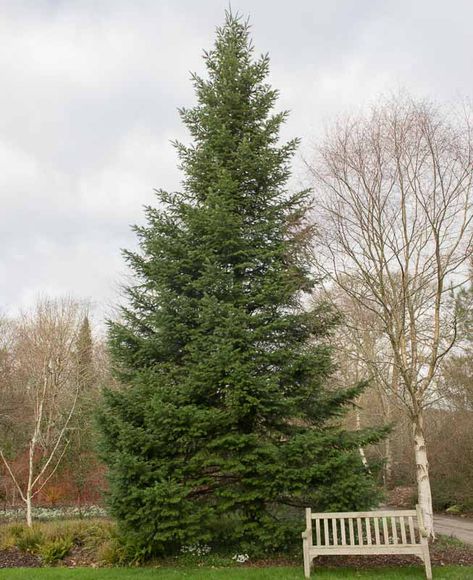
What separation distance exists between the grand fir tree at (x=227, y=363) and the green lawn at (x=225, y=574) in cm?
48

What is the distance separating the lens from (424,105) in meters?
9.43

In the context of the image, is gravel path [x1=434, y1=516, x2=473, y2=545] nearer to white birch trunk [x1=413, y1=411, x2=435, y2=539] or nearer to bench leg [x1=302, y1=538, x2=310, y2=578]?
white birch trunk [x1=413, y1=411, x2=435, y2=539]

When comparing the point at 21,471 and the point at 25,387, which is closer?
the point at 21,471

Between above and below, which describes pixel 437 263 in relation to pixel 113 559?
above

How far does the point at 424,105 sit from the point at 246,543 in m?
8.71

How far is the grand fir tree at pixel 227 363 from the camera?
7141mm

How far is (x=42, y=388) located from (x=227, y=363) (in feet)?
36.8

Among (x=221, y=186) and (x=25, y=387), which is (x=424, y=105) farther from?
(x=25, y=387)

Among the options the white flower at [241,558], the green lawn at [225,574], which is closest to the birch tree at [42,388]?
the green lawn at [225,574]

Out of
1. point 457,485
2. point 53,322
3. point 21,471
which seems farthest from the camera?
point 53,322

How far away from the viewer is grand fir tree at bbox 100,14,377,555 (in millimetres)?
7141

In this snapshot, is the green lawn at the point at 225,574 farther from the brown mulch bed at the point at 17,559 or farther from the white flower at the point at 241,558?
the brown mulch bed at the point at 17,559

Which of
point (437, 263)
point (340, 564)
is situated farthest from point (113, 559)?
point (437, 263)

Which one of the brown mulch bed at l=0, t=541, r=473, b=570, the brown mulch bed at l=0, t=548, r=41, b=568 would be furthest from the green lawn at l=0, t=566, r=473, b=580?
the brown mulch bed at l=0, t=548, r=41, b=568
